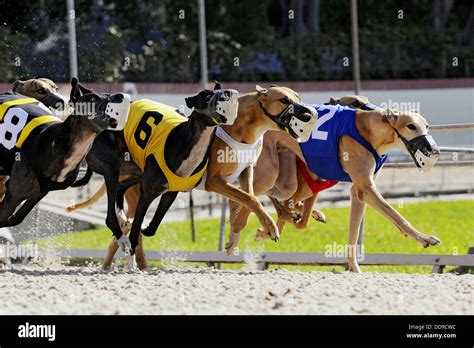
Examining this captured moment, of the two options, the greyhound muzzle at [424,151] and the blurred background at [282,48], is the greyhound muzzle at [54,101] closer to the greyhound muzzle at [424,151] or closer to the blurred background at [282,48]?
the greyhound muzzle at [424,151]

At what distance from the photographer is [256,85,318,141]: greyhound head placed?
721 centimetres

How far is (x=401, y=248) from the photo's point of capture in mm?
10367

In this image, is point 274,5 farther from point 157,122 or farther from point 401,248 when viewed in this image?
point 157,122

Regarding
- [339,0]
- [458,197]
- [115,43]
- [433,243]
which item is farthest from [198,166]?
[339,0]

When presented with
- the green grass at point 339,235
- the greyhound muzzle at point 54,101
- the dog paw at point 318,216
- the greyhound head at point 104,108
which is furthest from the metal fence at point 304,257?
the greyhound head at point 104,108

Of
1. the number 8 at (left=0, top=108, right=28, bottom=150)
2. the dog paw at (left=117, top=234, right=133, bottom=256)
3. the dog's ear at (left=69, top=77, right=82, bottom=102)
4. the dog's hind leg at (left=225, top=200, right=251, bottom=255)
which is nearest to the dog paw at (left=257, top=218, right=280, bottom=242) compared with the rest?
the dog's hind leg at (left=225, top=200, right=251, bottom=255)

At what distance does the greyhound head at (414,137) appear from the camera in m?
7.46

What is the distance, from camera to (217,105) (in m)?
7.17

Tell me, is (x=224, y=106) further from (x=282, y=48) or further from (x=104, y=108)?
(x=282, y=48)

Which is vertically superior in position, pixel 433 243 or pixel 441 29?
pixel 441 29

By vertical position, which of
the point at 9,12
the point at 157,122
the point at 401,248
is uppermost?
the point at 9,12

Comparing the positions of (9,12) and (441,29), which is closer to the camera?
(9,12)

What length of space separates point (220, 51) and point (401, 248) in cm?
1189
